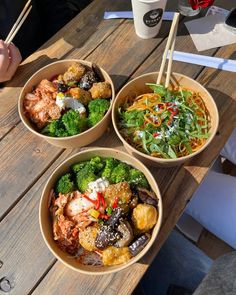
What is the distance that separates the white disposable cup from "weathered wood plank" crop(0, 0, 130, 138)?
15 centimetres

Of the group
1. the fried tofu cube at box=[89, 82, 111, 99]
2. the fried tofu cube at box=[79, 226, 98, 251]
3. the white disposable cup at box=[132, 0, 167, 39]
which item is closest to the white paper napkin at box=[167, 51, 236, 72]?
the white disposable cup at box=[132, 0, 167, 39]

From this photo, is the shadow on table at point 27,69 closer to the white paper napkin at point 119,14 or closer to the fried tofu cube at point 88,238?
the white paper napkin at point 119,14

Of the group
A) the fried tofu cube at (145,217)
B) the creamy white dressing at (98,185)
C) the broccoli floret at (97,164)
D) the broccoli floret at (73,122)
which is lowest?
the fried tofu cube at (145,217)

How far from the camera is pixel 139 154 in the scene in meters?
1.08

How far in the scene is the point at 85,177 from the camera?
42.0 inches

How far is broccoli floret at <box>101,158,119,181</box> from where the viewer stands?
1082 mm

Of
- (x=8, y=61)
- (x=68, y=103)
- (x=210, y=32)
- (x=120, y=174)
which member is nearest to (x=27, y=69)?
(x=8, y=61)

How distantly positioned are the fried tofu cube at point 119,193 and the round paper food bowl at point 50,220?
0.27ft

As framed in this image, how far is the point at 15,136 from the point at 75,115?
0.28 metres

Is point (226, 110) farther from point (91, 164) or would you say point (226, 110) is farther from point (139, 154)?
point (91, 164)

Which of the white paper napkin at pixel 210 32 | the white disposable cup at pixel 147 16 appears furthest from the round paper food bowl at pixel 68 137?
the white paper napkin at pixel 210 32

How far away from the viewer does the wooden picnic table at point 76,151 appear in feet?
3.31

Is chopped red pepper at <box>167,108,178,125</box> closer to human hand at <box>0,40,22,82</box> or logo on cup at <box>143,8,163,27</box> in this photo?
logo on cup at <box>143,8,163,27</box>

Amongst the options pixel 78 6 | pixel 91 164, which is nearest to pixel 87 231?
pixel 91 164
